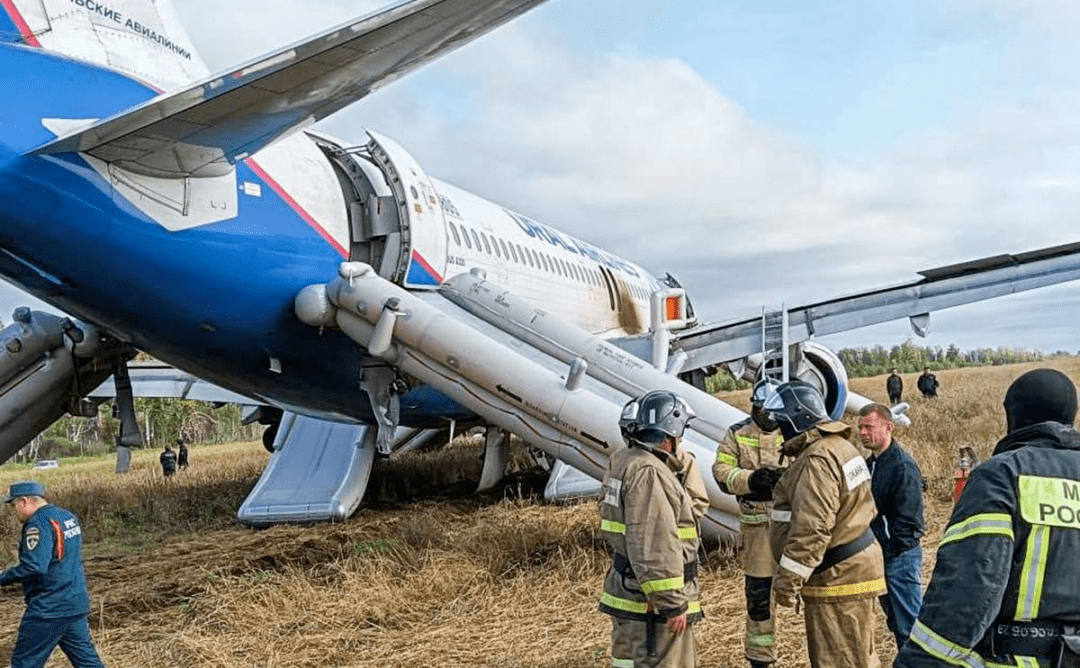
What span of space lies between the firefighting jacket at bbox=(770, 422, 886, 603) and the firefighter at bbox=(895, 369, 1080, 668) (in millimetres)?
1612

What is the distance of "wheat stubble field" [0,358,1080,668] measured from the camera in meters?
6.56

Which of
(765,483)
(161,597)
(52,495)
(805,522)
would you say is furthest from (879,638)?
(52,495)

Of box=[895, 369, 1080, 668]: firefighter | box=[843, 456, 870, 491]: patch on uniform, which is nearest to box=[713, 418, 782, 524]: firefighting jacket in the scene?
box=[843, 456, 870, 491]: patch on uniform

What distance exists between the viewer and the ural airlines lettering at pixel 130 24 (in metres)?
7.75

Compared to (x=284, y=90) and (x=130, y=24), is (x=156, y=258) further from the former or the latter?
(x=130, y=24)

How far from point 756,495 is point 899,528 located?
0.98m

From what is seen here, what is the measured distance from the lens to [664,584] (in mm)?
4469

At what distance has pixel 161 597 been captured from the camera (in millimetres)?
8445

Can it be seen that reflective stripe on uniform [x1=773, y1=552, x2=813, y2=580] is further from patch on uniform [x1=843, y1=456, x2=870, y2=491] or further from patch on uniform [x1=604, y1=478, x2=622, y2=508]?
patch on uniform [x1=604, y1=478, x2=622, y2=508]

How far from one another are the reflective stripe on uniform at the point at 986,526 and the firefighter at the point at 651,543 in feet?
5.80

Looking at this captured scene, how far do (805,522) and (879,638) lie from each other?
233cm

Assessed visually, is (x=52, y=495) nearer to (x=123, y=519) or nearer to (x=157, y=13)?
(x=123, y=519)

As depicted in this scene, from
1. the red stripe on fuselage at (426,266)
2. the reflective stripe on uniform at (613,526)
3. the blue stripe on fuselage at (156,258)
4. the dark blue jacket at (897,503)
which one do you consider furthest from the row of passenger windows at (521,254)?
the reflective stripe on uniform at (613,526)

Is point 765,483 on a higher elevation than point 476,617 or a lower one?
higher
